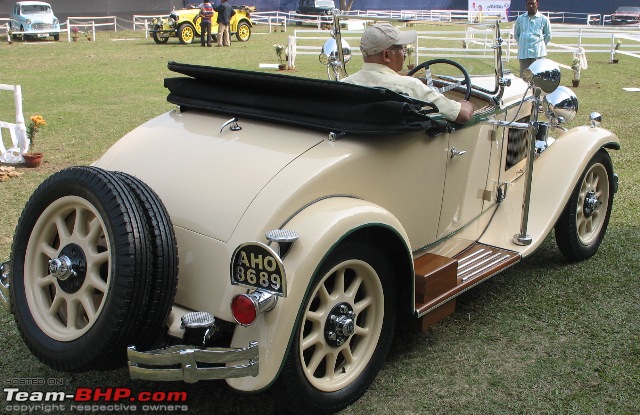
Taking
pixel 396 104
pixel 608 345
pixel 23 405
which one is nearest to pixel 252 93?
pixel 396 104

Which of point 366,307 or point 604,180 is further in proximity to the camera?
point 604,180

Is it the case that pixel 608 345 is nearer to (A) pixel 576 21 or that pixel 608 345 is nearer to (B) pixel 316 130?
(B) pixel 316 130

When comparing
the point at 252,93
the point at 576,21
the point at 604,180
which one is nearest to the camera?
the point at 252,93

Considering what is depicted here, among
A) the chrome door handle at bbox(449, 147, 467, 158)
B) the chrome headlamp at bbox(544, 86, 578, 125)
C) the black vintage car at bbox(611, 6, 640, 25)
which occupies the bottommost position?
the chrome door handle at bbox(449, 147, 467, 158)

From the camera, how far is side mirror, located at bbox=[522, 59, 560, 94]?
3.90 m

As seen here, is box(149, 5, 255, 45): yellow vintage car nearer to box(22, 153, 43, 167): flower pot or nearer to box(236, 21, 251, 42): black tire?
box(236, 21, 251, 42): black tire

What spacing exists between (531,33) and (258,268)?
8.83 metres

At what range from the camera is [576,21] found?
40906 millimetres

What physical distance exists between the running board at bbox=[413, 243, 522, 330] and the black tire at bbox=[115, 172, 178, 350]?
1171mm

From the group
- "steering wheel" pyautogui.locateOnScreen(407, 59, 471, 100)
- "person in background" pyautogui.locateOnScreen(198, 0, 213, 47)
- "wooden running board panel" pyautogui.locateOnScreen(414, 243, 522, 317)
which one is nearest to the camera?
"wooden running board panel" pyautogui.locateOnScreen(414, 243, 522, 317)

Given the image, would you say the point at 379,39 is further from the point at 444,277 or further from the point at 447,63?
the point at 444,277

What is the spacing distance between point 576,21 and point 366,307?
138 ft

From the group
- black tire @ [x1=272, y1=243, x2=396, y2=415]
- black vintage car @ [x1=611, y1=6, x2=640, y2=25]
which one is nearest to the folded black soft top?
black tire @ [x1=272, y1=243, x2=396, y2=415]

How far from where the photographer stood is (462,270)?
3.75 meters
